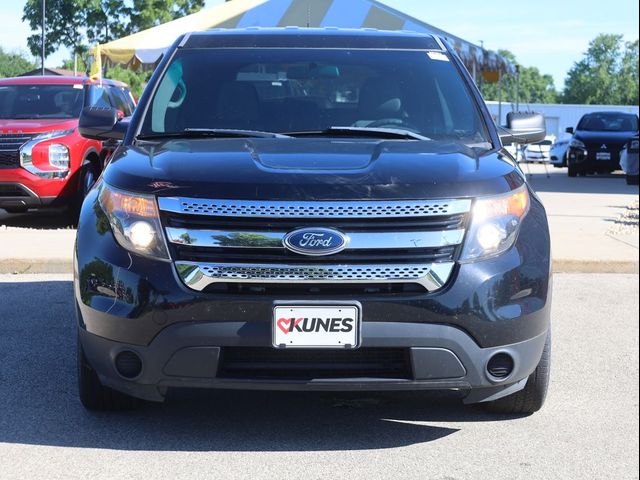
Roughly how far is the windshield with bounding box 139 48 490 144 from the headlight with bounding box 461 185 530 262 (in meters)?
0.87

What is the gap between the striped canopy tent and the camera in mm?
17719

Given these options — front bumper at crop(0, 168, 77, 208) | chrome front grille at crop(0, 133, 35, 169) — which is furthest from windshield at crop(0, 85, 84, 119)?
front bumper at crop(0, 168, 77, 208)

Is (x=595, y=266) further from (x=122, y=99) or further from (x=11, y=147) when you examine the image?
(x=122, y=99)

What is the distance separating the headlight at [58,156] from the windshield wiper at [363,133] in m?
7.45

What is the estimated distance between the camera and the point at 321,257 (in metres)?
3.86

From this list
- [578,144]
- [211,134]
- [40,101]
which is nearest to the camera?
[211,134]

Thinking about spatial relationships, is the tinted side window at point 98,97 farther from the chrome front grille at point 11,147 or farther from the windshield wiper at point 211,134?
the windshield wiper at point 211,134

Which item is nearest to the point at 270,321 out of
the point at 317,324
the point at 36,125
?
the point at 317,324

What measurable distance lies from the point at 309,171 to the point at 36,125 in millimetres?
8664

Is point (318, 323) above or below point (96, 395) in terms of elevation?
above

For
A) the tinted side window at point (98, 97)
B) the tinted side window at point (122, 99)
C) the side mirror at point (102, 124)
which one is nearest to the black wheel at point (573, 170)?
the tinted side window at point (122, 99)

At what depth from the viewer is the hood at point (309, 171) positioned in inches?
154

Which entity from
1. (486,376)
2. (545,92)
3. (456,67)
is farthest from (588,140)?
(545,92)

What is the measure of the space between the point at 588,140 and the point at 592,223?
12.6 metres
